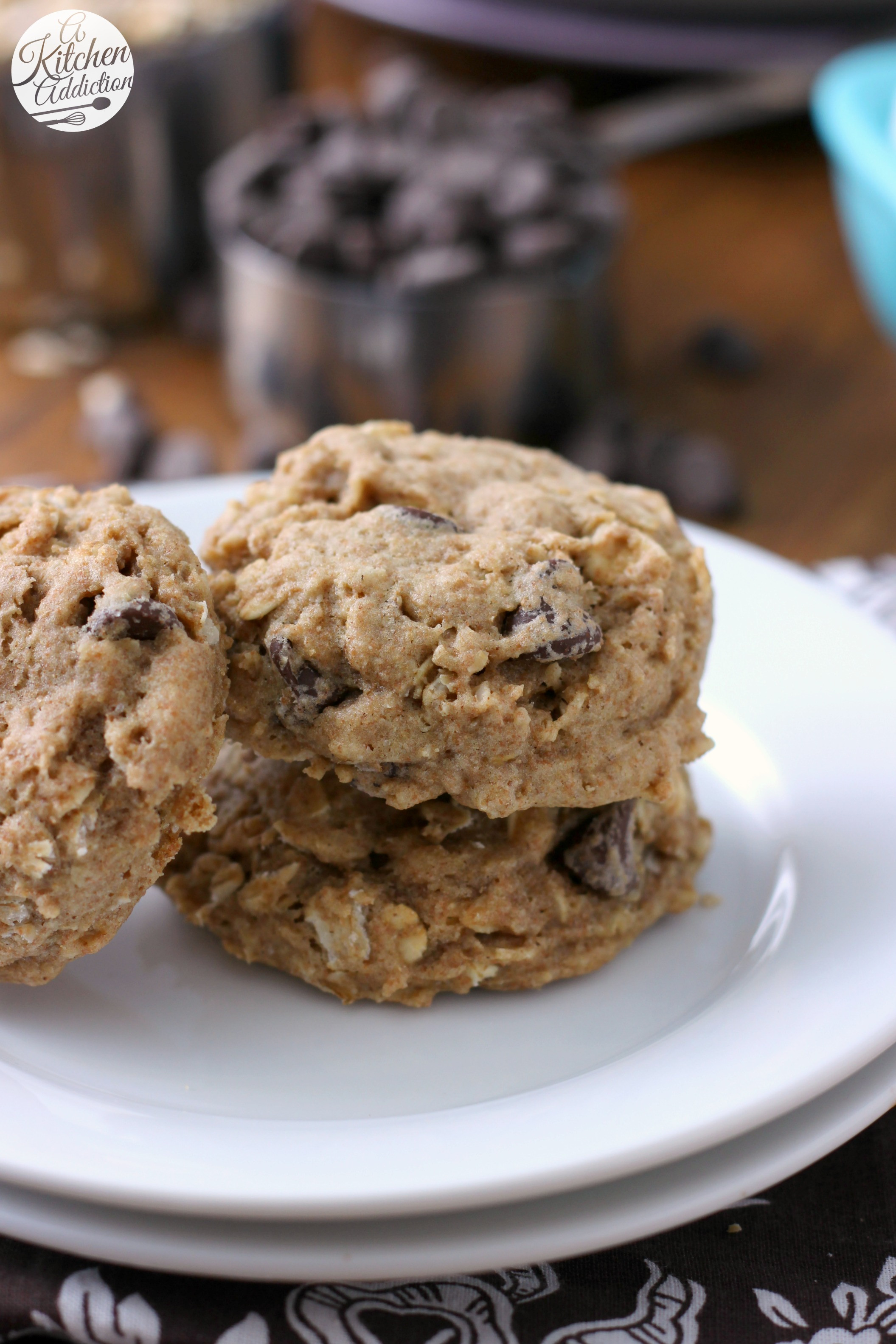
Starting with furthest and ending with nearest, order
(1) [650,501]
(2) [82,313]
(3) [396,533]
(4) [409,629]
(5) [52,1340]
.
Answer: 1. (2) [82,313]
2. (1) [650,501]
3. (3) [396,533]
4. (4) [409,629]
5. (5) [52,1340]

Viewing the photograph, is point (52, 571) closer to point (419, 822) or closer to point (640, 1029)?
point (419, 822)

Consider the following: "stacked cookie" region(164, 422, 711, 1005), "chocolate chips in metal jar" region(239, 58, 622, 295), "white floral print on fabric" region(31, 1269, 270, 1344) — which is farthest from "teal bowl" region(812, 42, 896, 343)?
"white floral print on fabric" region(31, 1269, 270, 1344)

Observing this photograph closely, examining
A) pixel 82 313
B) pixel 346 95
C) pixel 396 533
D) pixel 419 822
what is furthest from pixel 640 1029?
pixel 346 95

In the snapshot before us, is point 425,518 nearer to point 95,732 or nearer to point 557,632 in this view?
point 557,632

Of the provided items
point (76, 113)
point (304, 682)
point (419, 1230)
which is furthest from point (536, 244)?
point (419, 1230)

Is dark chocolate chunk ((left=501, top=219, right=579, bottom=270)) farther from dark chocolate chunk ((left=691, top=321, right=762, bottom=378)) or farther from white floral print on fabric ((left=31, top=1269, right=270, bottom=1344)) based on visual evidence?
white floral print on fabric ((left=31, top=1269, right=270, bottom=1344))

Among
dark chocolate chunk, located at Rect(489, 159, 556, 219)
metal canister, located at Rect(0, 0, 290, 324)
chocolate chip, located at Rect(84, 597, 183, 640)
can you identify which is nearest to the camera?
chocolate chip, located at Rect(84, 597, 183, 640)
